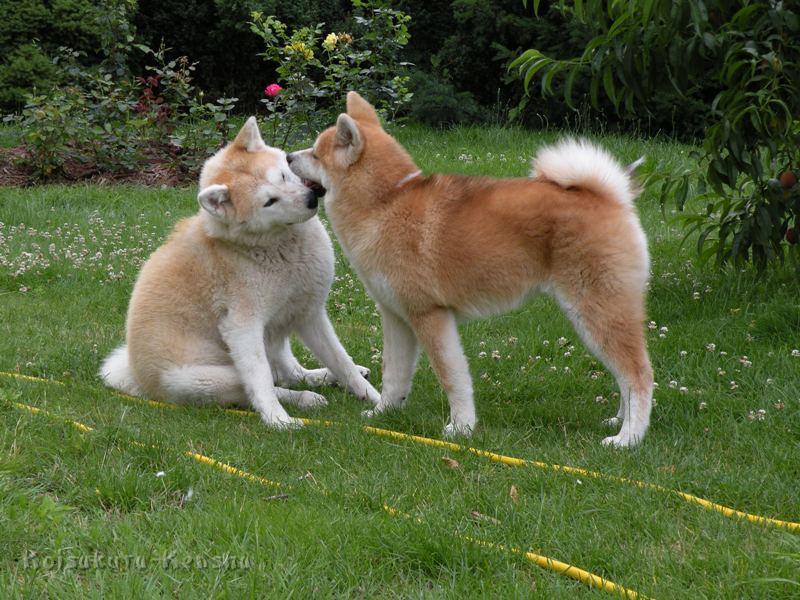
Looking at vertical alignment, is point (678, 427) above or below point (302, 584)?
below

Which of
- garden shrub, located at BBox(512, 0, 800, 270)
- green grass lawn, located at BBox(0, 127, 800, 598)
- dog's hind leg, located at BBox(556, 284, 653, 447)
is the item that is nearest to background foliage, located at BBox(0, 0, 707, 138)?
garden shrub, located at BBox(512, 0, 800, 270)

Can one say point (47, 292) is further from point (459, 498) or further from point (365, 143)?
point (459, 498)

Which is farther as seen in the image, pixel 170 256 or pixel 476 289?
pixel 170 256

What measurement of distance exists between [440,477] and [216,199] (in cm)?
193

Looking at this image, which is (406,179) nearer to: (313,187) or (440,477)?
(313,187)

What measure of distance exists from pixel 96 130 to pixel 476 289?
25.0ft

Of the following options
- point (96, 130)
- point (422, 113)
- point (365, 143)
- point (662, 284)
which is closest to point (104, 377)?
Result: point (365, 143)

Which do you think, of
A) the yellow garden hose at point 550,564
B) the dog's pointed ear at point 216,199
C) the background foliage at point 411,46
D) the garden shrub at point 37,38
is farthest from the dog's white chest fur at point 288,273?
the garden shrub at point 37,38

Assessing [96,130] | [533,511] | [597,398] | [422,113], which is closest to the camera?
[533,511]

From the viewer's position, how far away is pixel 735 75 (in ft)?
19.1

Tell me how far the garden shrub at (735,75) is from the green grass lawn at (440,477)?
503 millimetres

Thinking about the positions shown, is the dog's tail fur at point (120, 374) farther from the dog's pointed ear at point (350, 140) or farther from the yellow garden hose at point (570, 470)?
the dog's pointed ear at point (350, 140)

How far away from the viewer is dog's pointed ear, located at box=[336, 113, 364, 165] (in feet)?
14.5

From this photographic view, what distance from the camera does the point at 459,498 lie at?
337 cm
